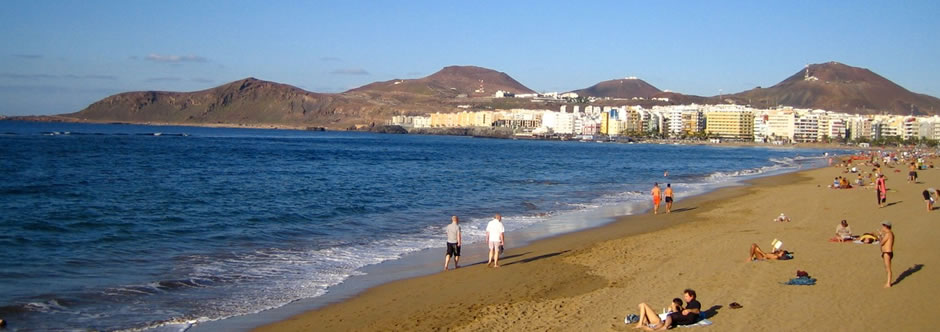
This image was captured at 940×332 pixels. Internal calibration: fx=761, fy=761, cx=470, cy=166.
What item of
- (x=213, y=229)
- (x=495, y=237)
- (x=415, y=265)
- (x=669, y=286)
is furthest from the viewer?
(x=213, y=229)

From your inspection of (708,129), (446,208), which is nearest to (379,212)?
(446,208)

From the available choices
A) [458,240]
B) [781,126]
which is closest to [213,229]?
[458,240]

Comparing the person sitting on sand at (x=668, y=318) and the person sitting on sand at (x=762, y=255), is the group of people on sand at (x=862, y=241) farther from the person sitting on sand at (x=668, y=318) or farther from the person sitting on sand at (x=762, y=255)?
the person sitting on sand at (x=668, y=318)

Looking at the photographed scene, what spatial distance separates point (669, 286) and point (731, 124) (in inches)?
6117

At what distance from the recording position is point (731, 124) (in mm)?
156875

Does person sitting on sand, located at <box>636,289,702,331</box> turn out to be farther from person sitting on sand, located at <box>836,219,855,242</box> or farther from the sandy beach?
person sitting on sand, located at <box>836,219,855,242</box>

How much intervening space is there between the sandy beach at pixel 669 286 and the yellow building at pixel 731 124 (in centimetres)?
14257

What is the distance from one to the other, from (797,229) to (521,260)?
6.89 meters

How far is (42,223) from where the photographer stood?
1777 cm

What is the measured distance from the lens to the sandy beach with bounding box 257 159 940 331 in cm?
863

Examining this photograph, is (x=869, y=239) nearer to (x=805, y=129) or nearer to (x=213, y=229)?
(x=213, y=229)

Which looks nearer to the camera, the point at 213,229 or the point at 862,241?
the point at 862,241

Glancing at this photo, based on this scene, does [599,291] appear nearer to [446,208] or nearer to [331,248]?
[331,248]

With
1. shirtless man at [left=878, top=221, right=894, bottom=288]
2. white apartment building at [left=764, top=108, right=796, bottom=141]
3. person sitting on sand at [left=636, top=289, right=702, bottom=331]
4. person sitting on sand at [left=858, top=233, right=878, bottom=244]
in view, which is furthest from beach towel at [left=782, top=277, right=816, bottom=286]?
white apartment building at [left=764, top=108, right=796, bottom=141]
